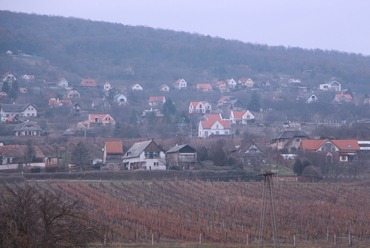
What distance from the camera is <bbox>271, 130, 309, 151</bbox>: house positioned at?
52350 millimetres

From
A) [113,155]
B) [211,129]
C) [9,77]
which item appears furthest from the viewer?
[9,77]

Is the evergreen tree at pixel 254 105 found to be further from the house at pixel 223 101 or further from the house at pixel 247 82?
the house at pixel 247 82

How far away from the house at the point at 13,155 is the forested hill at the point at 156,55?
7362 cm

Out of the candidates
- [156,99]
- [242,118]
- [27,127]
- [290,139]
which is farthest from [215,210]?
[156,99]

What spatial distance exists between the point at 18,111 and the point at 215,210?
5781 centimetres

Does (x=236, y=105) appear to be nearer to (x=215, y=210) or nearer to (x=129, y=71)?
(x=129, y=71)

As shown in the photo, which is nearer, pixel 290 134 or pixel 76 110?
pixel 290 134

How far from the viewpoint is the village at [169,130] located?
4288 cm

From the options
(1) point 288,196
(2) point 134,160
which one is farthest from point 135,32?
(1) point 288,196

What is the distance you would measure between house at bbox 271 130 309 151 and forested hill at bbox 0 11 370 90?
231ft

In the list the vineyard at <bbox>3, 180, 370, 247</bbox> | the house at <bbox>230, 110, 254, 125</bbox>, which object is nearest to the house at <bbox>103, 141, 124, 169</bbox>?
the vineyard at <bbox>3, 180, 370, 247</bbox>

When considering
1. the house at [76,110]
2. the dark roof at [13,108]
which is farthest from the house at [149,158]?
the dark roof at [13,108]

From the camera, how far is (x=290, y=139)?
52812mm

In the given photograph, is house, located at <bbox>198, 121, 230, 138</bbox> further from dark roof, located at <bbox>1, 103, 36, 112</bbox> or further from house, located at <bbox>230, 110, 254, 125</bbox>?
dark roof, located at <bbox>1, 103, 36, 112</bbox>
